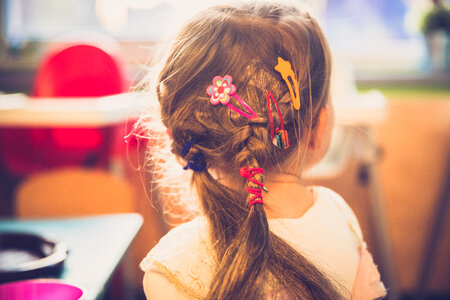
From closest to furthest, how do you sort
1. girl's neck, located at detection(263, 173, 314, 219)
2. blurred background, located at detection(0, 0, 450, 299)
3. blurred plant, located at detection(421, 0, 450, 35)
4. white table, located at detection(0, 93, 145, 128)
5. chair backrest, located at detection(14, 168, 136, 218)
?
girl's neck, located at detection(263, 173, 314, 219) < white table, located at detection(0, 93, 145, 128) < chair backrest, located at detection(14, 168, 136, 218) < blurred background, located at detection(0, 0, 450, 299) < blurred plant, located at detection(421, 0, 450, 35)

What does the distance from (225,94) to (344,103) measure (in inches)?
35.6

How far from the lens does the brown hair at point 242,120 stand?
0.56 meters

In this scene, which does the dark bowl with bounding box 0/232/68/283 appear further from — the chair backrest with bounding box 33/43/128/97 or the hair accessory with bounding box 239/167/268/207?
the chair backrest with bounding box 33/43/128/97

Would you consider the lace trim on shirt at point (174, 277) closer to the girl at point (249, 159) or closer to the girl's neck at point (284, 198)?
the girl at point (249, 159)

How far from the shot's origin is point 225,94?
586 mm

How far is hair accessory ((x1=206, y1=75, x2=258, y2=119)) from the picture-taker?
585 mm

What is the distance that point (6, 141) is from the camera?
181 cm

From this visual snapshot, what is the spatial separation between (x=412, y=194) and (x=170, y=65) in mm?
1685

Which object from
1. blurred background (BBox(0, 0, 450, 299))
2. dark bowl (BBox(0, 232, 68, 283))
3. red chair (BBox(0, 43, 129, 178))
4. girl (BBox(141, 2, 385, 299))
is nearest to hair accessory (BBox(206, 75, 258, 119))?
girl (BBox(141, 2, 385, 299))

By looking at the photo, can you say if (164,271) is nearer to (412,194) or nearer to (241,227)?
(241,227)

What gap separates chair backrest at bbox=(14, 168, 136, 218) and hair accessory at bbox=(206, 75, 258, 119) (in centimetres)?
101

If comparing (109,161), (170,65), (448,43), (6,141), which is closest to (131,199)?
(109,161)

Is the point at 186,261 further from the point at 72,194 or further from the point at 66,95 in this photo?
the point at 66,95

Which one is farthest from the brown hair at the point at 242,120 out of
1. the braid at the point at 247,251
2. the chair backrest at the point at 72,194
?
the chair backrest at the point at 72,194
